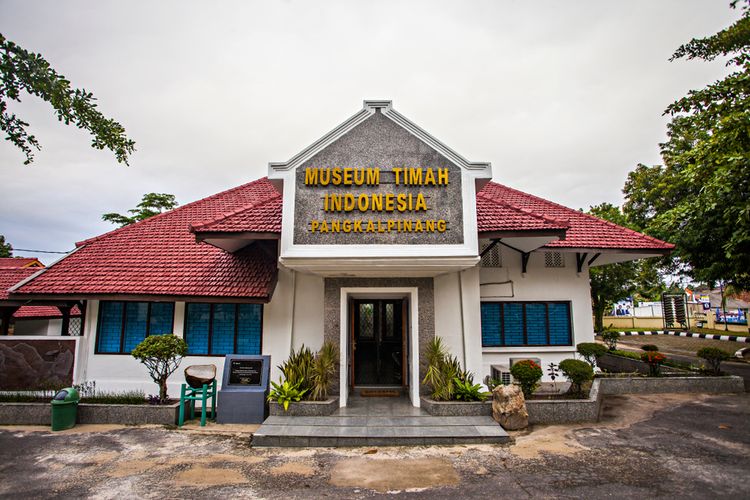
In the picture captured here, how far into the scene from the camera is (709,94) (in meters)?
8.00

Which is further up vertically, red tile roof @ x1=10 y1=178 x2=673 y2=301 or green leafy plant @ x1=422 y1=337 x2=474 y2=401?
red tile roof @ x1=10 y1=178 x2=673 y2=301

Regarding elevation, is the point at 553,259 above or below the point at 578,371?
above

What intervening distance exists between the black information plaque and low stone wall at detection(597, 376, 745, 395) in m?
8.27

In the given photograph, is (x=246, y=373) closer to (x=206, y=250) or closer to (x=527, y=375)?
(x=206, y=250)

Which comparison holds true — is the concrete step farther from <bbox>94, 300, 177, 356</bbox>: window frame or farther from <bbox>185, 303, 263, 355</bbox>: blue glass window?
<bbox>94, 300, 177, 356</bbox>: window frame

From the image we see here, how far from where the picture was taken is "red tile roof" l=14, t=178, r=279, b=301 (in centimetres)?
963

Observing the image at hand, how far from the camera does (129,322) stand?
10219 mm

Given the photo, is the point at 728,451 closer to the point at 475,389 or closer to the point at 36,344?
the point at 475,389

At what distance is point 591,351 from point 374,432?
6627mm

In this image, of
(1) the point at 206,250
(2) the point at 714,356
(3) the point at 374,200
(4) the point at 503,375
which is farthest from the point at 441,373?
(2) the point at 714,356

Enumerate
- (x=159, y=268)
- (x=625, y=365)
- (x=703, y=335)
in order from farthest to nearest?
(x=703, y=335) < (x=625, y=365) < (x=159, y=268)

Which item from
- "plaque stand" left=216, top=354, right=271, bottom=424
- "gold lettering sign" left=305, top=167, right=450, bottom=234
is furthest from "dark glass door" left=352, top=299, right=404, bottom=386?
"gold lettering sign" left=305, top=167, right=450, bottom=234

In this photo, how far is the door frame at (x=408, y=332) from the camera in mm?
8977

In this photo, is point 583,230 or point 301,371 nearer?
point 301,371
